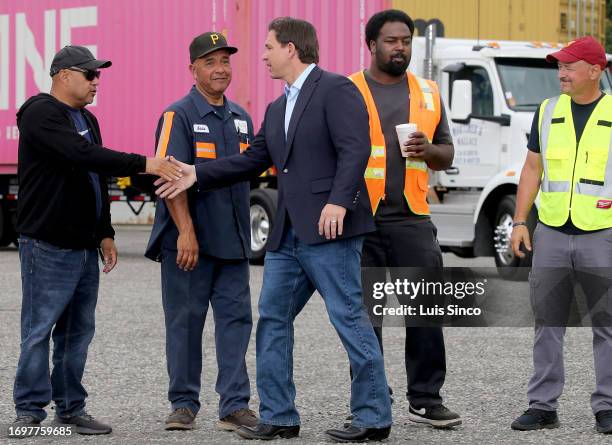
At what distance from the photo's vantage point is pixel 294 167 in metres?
6.21

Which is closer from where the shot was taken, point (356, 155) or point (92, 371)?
point (356, 155)

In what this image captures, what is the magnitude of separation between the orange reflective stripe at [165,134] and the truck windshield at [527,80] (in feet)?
29.3

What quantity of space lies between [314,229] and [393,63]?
1021 mm

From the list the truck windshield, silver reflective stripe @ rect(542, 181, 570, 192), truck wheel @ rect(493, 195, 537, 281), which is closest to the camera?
silver reflective stripe @ rect(542, 181, 570, 192)

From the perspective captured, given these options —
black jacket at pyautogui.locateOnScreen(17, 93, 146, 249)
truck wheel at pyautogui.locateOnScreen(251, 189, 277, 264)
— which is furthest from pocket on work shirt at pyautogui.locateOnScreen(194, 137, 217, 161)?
truck wheel at pyautogui.locateOnScreen(251, 189, 277, 264)

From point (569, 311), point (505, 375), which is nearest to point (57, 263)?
point (569, 311)

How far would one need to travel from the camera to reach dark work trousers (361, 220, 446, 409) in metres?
6.66

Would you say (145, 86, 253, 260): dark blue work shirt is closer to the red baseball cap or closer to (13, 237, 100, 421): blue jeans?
(13, 237, 100, 421): blue jeans

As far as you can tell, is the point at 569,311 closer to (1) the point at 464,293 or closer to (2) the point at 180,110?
(1) the point at 464,293

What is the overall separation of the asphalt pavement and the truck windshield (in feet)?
13.5

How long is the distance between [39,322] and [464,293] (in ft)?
6.46

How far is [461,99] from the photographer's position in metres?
14.5

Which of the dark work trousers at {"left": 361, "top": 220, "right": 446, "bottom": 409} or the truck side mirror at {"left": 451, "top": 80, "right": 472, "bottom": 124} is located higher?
the truck side mirror at {"left": 451, "top": 80, "right": 472, "bottom": 124}

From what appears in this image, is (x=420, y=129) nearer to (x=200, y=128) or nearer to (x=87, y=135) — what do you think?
(x=200, y=128)
